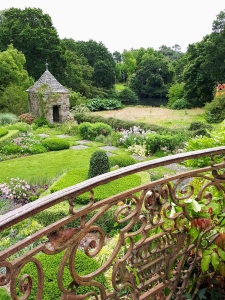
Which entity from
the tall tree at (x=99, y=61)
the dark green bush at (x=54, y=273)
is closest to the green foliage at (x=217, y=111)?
the dark green bush at (x=54, y=273)

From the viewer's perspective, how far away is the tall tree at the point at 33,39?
31.4 metres

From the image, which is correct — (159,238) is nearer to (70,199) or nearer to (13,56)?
(70,199)

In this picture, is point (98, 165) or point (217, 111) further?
point (217, 111)

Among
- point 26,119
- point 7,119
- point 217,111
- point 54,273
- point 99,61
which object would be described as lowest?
point 26,119

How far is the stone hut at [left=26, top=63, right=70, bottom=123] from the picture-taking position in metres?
21.9

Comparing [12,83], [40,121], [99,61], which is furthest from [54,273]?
[99,61]

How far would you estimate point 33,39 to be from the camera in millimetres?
31312

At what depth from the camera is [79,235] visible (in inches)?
56.6

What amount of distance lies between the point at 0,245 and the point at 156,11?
21.9 ft

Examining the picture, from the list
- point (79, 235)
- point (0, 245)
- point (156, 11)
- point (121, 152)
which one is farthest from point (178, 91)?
point (79, 235)

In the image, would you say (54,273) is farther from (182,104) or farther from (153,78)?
(153,78)

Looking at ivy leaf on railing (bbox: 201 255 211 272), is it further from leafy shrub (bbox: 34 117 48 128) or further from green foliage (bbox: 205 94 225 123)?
green foliage (bbox: 205 94 225 123)

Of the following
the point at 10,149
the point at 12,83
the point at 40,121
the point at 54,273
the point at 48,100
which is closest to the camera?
the point at 54,273

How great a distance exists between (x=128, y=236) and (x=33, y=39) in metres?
33.0
